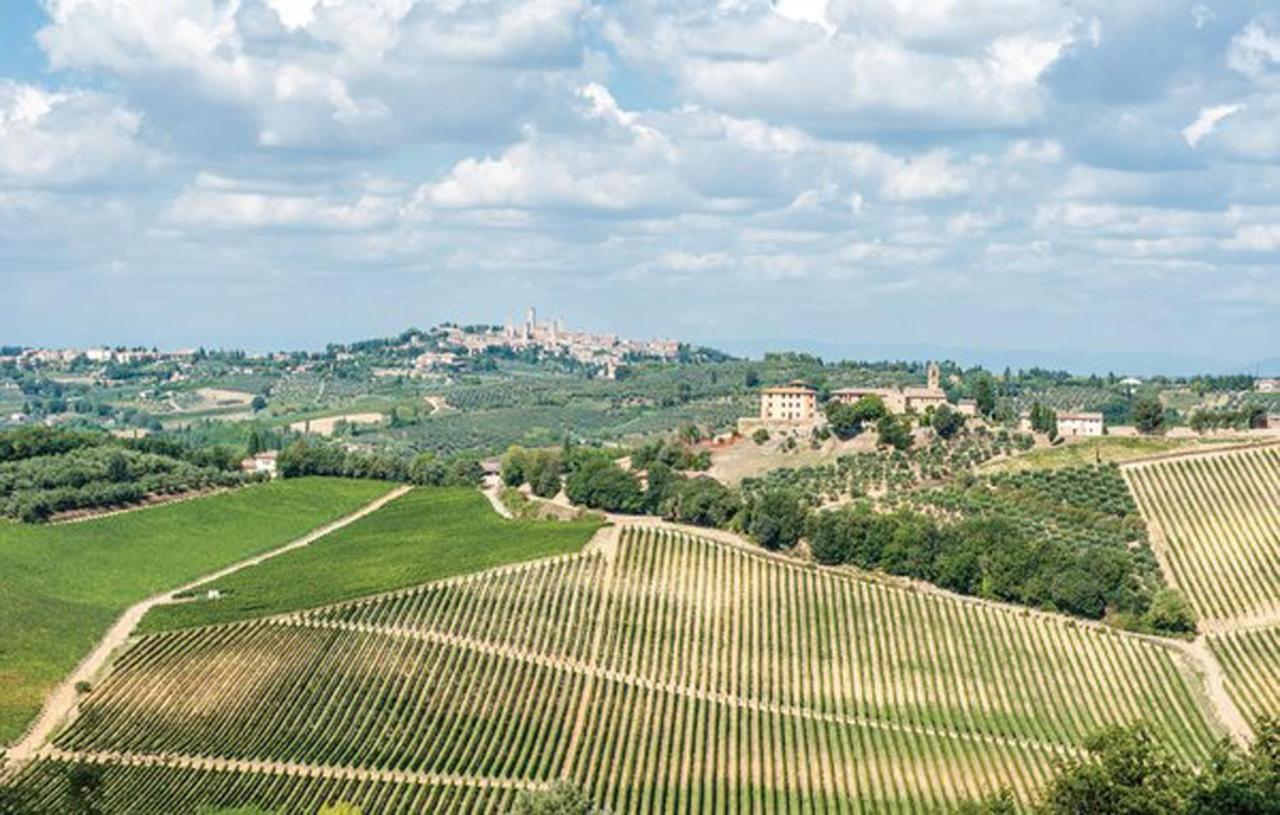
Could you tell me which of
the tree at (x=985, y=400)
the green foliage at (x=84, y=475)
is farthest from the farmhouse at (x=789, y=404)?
the green foliage at (x=84, y=475)

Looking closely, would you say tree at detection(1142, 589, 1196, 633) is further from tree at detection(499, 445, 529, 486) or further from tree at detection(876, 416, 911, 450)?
tree at detection(499, 445, 529, 486)

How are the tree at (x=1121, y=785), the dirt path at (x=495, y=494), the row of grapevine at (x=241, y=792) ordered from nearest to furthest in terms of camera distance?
the tree at (x=1121, y=785) → the row of grapevine at (x=241, y=792) → the dirt path at (x=495, y=494)

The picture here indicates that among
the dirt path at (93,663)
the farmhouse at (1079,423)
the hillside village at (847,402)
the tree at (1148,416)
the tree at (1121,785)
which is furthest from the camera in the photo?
the hillside village at (847,402)

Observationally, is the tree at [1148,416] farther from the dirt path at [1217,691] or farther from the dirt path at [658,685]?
the dirt path at [658,685]

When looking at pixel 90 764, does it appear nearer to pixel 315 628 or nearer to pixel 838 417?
pixel 315 628

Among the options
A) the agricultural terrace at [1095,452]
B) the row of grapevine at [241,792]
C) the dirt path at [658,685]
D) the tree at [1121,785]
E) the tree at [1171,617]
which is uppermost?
the agricultural terrace at [1095,452]

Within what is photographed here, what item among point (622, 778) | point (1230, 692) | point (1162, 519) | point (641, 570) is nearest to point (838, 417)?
point (1162, 519)

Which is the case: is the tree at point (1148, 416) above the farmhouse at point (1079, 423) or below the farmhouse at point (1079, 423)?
above
